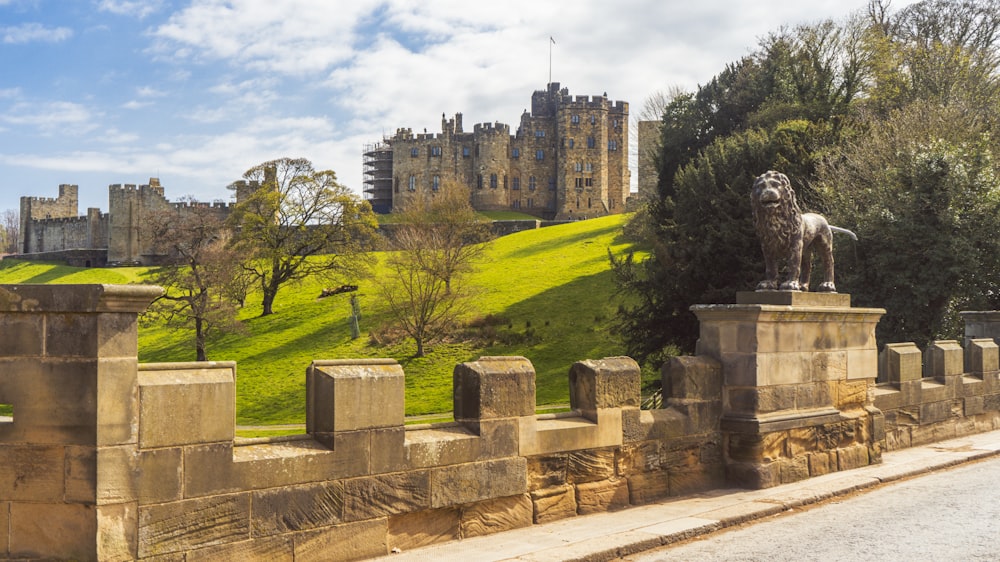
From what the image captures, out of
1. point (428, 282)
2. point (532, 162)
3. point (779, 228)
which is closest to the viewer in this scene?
point (779, 228)

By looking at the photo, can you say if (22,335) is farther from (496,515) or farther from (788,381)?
(788,381)

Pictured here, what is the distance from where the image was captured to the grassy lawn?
34812mm

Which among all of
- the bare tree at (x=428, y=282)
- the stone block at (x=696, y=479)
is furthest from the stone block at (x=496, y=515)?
the bare tree at (x=428, y=282)

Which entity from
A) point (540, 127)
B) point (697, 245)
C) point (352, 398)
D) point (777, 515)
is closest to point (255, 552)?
point (352, 398)

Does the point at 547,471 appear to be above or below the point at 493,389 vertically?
below

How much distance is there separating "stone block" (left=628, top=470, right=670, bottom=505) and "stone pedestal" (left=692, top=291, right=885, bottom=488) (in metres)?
0.98

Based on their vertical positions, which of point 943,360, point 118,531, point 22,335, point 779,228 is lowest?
point 118,531

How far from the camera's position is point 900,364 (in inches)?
496

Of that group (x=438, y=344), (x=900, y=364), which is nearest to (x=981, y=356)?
(x=900, y=364)

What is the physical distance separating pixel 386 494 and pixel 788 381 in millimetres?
5084

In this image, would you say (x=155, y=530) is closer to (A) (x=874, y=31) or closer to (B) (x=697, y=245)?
(B) (x=697, y=245)

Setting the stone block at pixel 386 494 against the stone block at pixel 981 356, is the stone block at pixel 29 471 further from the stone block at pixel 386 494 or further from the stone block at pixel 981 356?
the stone block at pixel 981 356

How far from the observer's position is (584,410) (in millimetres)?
8148

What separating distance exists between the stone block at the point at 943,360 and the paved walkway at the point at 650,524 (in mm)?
3292
